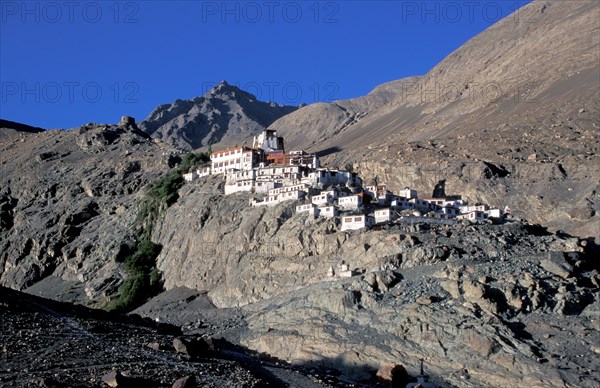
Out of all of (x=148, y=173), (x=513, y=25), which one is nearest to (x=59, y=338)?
(x=148, y=173)

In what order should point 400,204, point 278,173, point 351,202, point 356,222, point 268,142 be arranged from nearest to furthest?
point 356,222
point 351,202
point 400,204
point 278,173
point 268,142

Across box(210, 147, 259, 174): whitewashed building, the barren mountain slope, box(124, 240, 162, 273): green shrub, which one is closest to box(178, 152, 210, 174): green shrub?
box(210, 147, 259, 174): whitewashed building

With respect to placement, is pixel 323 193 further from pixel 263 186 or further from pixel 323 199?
pixel 263 186

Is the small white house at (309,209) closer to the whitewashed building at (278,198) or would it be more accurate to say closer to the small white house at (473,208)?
the whitewashed building at (278,198)

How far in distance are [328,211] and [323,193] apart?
3082 mm

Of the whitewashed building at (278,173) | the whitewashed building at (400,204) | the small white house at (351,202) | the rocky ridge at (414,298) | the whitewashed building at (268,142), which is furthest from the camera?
the whitewashed building at (268,142)

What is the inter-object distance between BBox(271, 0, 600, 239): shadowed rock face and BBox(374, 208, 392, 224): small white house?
59.1 ft

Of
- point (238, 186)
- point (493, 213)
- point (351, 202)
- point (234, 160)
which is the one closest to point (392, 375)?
point (351, 202)

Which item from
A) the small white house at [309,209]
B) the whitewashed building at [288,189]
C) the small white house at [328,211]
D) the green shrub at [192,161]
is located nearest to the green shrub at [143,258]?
the green shrub at [192,161]

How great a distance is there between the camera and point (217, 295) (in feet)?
210

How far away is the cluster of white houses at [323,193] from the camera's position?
63.1m

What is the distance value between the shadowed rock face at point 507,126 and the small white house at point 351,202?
19.1 metres

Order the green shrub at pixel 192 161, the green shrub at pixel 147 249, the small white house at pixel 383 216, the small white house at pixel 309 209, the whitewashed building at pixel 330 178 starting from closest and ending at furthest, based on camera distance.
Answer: the small white house at pixel 383 216 < the small white house at pixel 309 209 < the whitewashed building at pixel 330 178 < the green shrub at pixel 147 249 < the green shrub at pixel 192 161

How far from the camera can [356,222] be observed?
60.2 m
